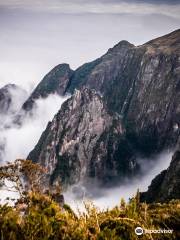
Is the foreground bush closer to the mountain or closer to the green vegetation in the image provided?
the green vegetation

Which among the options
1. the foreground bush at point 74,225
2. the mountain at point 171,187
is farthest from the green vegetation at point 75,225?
the mountain at point 171,187

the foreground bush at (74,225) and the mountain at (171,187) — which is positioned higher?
the foreground bush at (74,225)

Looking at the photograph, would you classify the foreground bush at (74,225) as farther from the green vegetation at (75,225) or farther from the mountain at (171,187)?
the mountain at (171,187)

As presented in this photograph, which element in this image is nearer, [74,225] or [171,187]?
[74,225]

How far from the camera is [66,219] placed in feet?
49.1

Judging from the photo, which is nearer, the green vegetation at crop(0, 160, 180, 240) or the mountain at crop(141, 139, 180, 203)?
the green vegetation at crop(0, 160, 180, 240)

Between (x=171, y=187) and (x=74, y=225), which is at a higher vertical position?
(x=74, y=225)

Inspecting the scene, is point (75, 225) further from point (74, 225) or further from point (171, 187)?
point (171, 187)

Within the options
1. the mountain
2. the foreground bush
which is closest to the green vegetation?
the foreground bush

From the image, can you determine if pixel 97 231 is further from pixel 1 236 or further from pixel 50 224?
pixel 1 236

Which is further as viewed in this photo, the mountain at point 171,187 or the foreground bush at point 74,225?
the mountain at point 171,187

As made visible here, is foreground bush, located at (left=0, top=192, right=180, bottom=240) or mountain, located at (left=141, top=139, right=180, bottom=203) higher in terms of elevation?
foreground bush, located at (left=0, top=192, right=180, bottom=240)

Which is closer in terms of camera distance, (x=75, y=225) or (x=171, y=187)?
(x=75, y=225)

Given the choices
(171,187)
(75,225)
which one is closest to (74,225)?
(75,225)
